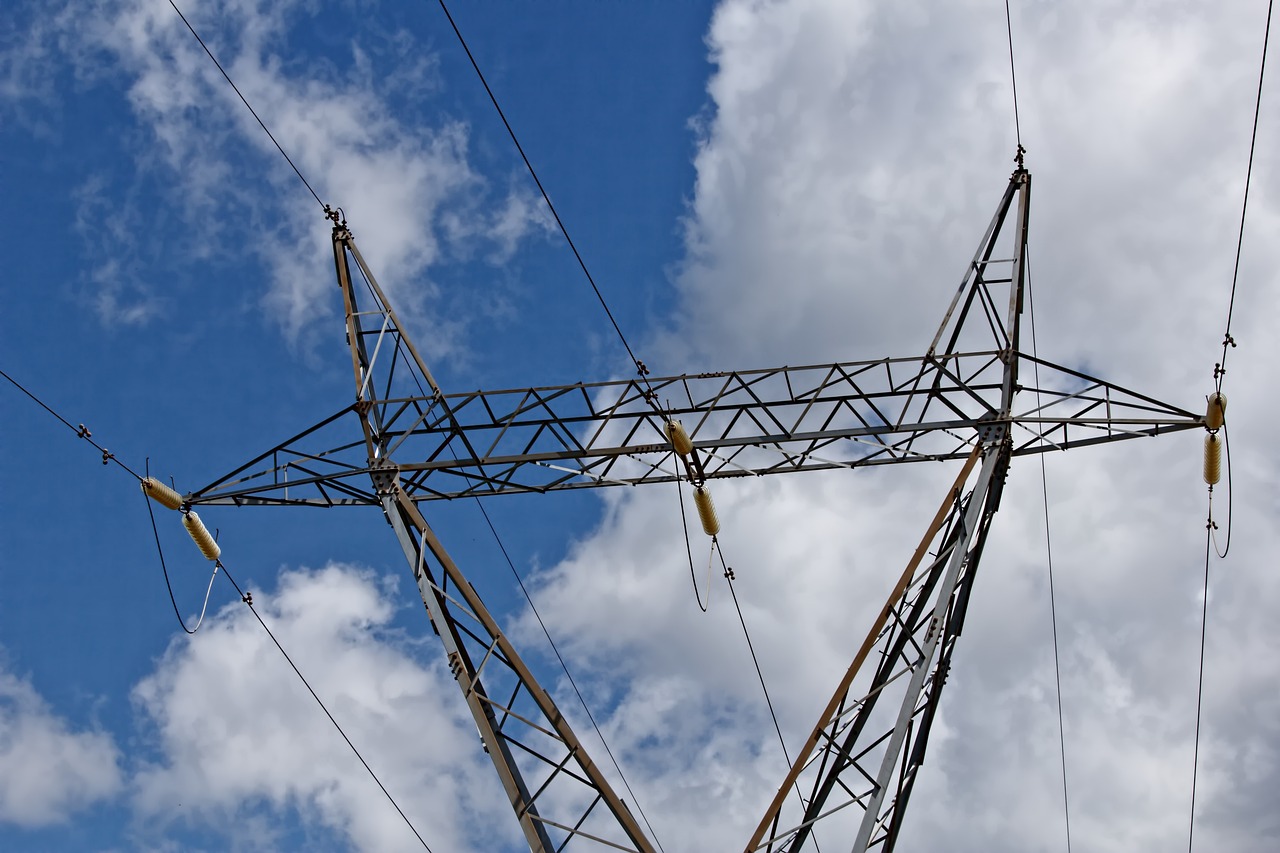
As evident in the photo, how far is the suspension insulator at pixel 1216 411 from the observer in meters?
24.8

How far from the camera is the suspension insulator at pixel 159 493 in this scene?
83.1 ft

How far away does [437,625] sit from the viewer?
79.8 ft

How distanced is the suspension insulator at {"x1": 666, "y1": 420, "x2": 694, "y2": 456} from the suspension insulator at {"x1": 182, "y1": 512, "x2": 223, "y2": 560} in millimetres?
7834

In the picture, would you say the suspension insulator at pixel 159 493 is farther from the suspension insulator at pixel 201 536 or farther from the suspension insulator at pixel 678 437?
the suspension insulator at pixel 678 437

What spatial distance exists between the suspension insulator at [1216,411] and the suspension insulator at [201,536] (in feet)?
52.5

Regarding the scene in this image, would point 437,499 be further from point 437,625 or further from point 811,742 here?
point 811,742

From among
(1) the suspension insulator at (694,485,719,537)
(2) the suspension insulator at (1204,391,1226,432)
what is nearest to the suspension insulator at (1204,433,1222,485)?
(2) the suspension insulator at (1204,391,1226,432)

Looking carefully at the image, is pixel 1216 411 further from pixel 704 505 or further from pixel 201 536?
pixel 201 536

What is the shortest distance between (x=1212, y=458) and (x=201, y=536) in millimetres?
16247

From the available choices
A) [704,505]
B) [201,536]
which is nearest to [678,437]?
[704,505]

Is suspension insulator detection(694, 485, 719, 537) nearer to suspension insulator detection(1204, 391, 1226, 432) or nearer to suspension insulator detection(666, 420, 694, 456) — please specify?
suspension insulator detection(666, 420, 694, 456)

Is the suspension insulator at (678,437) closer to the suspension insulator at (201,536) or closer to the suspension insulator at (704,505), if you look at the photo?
the suspension insulator at (704,505)

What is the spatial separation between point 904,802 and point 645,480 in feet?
20.8

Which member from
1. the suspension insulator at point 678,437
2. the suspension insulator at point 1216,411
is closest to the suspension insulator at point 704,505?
the suspension insulator at point 678,437
